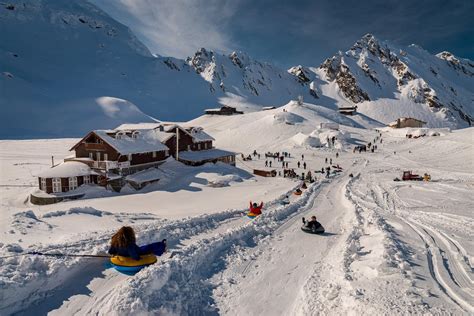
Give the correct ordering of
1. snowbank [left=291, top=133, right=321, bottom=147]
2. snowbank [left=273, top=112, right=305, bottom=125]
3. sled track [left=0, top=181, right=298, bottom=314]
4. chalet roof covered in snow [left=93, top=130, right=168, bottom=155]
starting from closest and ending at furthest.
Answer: sled track [left=0, top=181, right=298, bottom=314] < chalet roof covered in snow [left=93, top=130, right=168, bottom=155] < snowbank [left=291, top=133, right=321, bottom=147] < snowbank [left=273, top=112, right=305, bottom=125]

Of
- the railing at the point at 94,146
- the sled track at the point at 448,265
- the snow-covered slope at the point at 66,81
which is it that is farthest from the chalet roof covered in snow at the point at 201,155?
the snow-covered slope at the point at 66,81

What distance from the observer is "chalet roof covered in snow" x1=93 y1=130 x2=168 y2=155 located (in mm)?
37750

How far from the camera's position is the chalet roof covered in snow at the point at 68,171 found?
33562 mm

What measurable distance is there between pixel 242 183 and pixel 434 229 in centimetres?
2432

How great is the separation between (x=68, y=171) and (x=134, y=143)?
28.4 feet

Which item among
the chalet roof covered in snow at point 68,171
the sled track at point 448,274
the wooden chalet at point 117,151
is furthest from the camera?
the wooden chalet at point 117,151

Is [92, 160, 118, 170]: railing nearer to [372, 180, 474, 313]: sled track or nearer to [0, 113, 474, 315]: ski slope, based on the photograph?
[0, 113, 474, 315]: ski slope

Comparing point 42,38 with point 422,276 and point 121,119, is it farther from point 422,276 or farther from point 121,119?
point 422,276

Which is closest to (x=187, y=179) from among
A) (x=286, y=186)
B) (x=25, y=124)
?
(x=286, y=186)

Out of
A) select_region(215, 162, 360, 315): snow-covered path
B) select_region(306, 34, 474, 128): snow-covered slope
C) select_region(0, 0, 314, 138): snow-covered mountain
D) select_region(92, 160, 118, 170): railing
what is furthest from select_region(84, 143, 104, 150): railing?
A: select_region(306, 34, 474, 128): snow-covered slope

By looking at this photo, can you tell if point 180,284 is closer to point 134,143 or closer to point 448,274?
point 448,274

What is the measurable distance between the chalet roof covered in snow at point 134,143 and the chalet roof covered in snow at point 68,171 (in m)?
3.82

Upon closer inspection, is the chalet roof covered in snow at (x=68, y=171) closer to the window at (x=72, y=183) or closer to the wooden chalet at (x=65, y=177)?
the wooden chalet at (x=65, y=177)

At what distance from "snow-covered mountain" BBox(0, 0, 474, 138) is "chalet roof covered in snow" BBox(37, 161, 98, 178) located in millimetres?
76123
